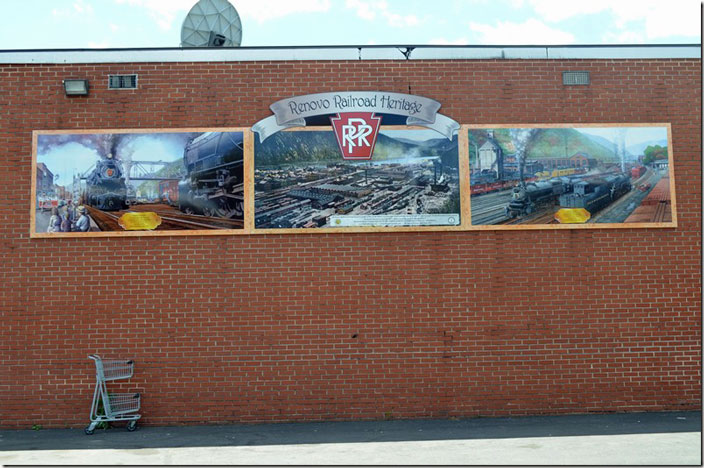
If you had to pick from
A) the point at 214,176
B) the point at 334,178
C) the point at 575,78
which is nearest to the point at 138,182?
the point at 214,176

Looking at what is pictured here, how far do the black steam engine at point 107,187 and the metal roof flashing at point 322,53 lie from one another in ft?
5.55

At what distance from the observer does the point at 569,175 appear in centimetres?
1182

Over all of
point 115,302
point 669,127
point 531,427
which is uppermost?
point 669,127

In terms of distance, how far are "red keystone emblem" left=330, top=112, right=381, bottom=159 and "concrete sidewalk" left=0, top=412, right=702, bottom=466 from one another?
4.13m

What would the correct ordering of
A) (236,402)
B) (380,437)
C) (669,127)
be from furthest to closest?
(669,127)
(236,402)
(380,437)

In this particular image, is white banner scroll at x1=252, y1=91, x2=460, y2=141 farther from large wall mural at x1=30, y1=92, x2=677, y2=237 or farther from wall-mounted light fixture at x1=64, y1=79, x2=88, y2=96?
wall-mounted light fixture at x1=64, y1=79, x2=88, y2=96

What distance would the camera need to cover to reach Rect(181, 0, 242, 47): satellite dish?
12903mm

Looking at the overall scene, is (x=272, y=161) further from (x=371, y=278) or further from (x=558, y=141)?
(x=558, y=141)

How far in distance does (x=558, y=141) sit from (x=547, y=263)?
1970 mm

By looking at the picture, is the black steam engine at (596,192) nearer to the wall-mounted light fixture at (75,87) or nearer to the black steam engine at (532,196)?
the black steam engine at (532,196)

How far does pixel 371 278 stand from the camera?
37.6 ft

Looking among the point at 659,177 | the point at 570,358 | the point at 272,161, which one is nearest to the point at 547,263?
the point at 570,358

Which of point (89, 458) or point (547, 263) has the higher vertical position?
point (547, 263)

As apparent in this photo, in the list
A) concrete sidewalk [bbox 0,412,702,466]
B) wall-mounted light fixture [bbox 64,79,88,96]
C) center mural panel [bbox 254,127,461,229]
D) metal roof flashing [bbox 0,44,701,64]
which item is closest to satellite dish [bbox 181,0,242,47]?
metal roof flashing [bbox 0,44,701,64]
